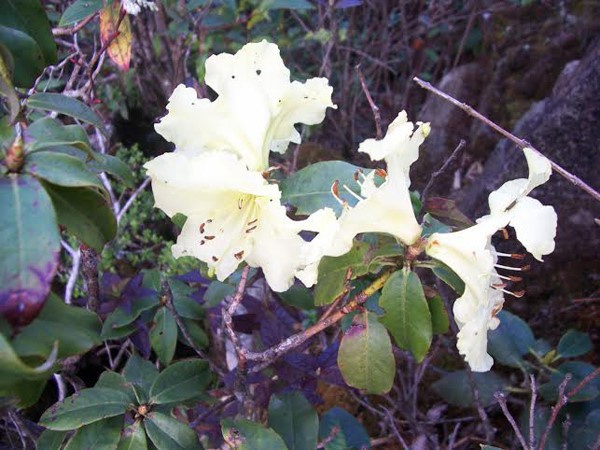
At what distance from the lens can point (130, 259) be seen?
2359 mm

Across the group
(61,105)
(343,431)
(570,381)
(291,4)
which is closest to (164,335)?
(343,431)

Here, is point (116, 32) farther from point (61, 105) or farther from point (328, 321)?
point (328, 321)

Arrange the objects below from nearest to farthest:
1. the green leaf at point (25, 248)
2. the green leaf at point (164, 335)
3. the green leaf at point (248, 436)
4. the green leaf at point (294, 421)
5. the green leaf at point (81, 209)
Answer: the green leaf at point (25, 248) → the green leaf at point (81, 209) → the green leaf at point (248, 436) → the green leaf at point (294, 421) → the green leaf at point (164, 335)

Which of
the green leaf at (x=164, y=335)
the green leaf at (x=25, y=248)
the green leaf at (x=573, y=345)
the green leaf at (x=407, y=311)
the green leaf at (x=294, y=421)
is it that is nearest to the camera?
the green leaf at (x=25, y=248)

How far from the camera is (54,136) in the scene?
0.72 metres

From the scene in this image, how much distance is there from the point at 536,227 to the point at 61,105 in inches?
26.7

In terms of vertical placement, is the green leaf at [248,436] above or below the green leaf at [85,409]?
below

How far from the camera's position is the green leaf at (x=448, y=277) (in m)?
0.82

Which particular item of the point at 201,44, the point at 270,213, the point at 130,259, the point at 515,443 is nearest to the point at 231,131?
the point at 270,213

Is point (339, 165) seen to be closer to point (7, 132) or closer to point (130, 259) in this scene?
point (7, 132)

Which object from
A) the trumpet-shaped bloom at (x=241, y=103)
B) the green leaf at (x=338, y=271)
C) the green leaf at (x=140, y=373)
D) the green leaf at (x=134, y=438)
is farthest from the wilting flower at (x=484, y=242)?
the green leaf at (x=140, y=373)

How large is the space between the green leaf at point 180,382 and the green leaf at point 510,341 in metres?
0.66

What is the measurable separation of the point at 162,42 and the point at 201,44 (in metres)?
0.17

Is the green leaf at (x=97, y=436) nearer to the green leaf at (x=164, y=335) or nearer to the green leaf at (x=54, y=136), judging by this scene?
the green leaf at (x=164, y=335)
